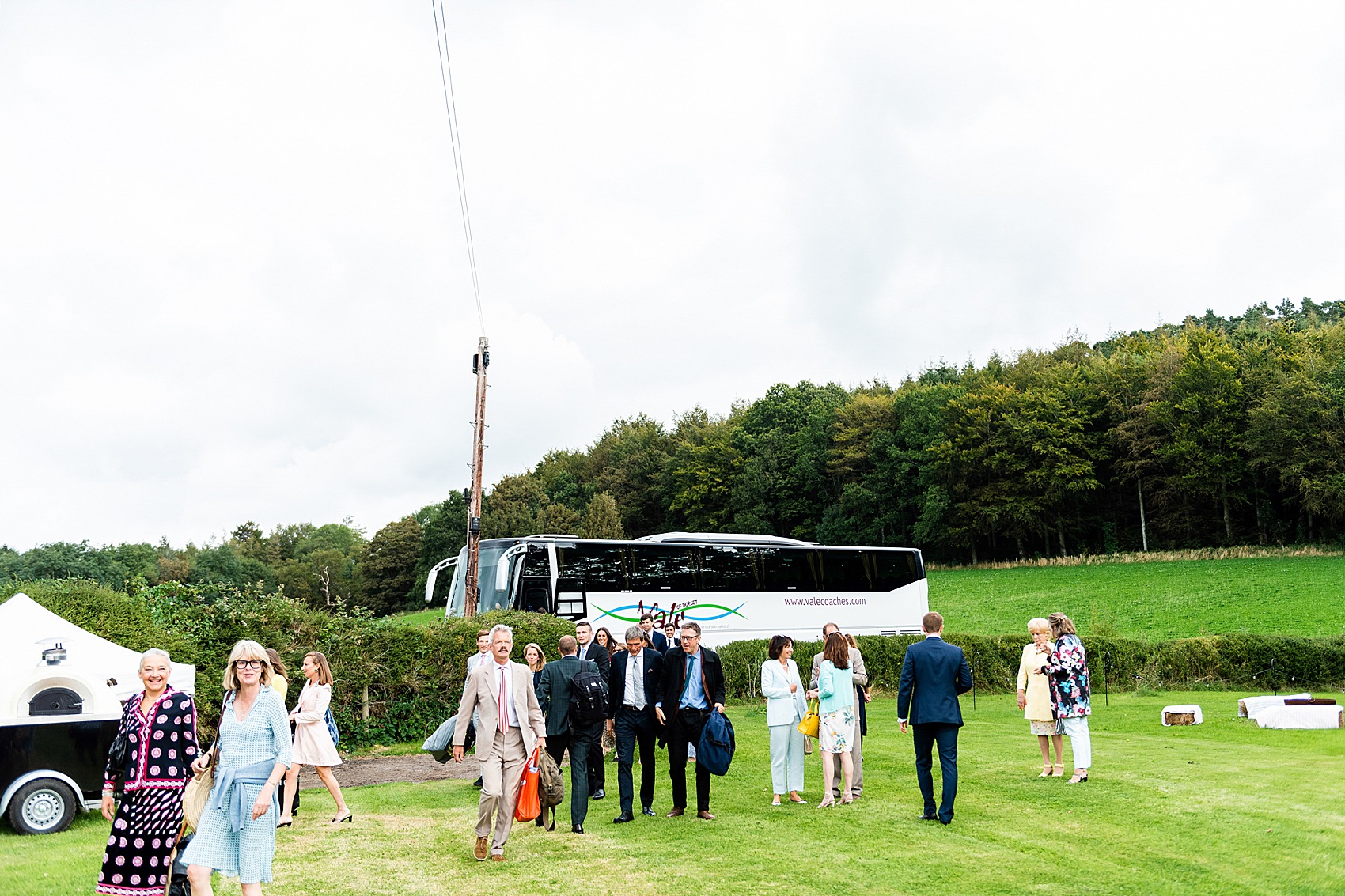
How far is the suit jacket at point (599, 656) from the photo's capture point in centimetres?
1001

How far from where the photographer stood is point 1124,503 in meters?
63.1

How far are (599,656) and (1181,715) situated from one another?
1152 centimetres

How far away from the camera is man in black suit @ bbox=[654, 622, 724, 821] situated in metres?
8.91

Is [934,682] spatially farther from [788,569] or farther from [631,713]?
[788,569]

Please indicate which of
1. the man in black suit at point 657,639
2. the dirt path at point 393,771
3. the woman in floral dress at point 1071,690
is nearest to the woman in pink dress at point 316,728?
the dirt path at point 393,771

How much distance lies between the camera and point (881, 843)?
7.96 metres

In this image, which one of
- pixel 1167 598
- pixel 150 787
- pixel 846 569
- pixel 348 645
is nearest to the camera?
pixel 150 787

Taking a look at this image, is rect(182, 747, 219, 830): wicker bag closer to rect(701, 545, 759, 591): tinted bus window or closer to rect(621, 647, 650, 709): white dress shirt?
rect(621, 647, 650, 709): white dress shirt

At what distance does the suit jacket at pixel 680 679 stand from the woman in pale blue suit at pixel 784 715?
490mm

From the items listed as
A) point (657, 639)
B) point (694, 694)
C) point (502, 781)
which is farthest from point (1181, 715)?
point (502, 781)

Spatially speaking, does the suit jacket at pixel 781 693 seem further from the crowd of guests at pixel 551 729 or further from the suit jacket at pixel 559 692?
the suit jacket at pixel 559 692

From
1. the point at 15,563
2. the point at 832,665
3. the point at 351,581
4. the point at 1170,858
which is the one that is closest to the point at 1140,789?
the point at 1170,858

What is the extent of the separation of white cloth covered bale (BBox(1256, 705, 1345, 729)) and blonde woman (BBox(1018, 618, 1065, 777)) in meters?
6.98

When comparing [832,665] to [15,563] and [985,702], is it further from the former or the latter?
[15,563]
